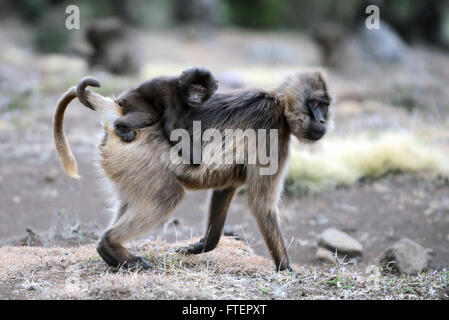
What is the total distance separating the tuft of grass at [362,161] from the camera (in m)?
8.61

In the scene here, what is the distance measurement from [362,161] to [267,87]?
4.28 m

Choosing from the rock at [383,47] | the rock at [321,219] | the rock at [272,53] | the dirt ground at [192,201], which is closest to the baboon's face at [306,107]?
the dirt ground at [192,201]

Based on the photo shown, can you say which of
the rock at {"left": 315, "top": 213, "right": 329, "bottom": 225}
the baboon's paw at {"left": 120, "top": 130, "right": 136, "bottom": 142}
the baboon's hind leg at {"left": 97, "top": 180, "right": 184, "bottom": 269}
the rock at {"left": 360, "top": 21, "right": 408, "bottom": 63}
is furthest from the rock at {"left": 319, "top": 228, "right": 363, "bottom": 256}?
the rock at {"left": 360, "top": 21, "right": 408, "bottom": 63}

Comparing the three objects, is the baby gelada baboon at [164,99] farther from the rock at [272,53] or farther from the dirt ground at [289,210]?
the rock at [272,53]

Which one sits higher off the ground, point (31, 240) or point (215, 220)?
point (215, 220)

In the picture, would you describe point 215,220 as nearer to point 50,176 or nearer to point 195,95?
point 195,95

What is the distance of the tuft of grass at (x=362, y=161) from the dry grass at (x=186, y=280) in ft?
12.1

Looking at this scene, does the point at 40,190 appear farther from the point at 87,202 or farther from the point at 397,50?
the point at 397,50

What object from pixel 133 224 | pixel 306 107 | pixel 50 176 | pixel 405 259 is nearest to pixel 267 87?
pixel 306 107

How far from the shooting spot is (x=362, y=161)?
8961 mm

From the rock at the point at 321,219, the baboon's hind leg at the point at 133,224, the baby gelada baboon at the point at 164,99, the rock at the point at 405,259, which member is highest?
the baby gelada baboon at the point at 164,99

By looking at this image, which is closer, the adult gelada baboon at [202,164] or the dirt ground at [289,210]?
the adult gelada baboon at [202,164]

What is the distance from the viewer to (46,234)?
6219mm

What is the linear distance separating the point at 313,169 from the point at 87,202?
3.68m
